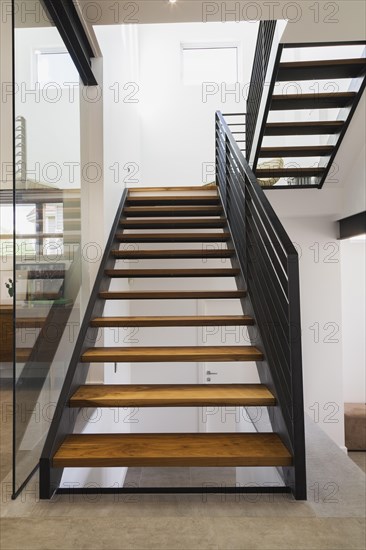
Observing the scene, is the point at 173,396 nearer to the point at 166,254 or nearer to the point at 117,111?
the point at 166,254

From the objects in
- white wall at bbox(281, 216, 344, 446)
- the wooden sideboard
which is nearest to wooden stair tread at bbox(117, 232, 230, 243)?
white wall at bbox(281, 216, 344, 446)

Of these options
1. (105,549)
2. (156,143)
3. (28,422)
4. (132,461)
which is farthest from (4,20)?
(156,143)

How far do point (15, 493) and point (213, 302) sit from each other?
4.11m

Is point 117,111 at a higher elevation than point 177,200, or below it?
higher

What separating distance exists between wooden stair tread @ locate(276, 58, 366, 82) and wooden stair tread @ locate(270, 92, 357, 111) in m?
0.14

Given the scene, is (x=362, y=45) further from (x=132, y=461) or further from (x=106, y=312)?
(x=132, y=461)

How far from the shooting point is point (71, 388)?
7.38 feet

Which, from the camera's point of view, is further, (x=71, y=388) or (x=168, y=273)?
(x=168, y=273)

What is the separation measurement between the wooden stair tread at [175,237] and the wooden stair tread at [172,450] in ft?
6.77

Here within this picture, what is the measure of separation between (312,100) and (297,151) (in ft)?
1.94

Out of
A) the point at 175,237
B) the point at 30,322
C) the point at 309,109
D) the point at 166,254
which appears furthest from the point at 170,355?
the point at 309,109

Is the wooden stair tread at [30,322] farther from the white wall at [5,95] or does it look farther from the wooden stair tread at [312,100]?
the wooden stair tread at [312,100]

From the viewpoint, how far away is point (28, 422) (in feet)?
6.32

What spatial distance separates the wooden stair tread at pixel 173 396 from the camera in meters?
2.12
